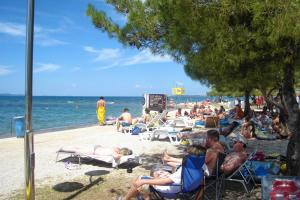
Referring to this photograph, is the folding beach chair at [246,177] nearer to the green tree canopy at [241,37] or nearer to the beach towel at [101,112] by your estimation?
the green tree canopy at [241,37]

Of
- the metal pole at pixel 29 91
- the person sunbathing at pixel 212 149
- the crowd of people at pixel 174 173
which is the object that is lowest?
the crowd of people at pixel 174 173

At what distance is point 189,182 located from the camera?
15.8ft

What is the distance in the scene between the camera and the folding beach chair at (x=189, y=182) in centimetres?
482

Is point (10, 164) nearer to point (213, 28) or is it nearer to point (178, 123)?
point (213, 28)

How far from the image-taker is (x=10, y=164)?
8.53 metres

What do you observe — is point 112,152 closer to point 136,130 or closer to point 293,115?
point 293,115

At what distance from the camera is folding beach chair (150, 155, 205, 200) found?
482cm

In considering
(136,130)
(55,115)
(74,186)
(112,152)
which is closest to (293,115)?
(74,186)

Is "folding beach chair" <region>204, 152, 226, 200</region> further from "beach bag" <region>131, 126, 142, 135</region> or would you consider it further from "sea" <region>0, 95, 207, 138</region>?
"beach bag" <region>131, 126, 142, 135</region>

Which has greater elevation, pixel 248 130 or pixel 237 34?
pixel 237 34

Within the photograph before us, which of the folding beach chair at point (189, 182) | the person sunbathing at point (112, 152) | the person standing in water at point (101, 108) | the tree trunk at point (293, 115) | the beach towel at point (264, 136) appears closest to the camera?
the folding beach chair at point (189, 182)

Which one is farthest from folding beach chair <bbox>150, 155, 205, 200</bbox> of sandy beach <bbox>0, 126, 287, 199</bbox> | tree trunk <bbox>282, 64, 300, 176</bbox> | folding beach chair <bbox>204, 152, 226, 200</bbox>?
sandy beach <bbox>0, 126, 287, 199</bbox>

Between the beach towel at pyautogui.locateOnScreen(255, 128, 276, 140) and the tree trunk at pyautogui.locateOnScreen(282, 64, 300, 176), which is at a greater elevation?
the tree trunk at pyautogui.locateOnScreen(282, 64, 300, 176)

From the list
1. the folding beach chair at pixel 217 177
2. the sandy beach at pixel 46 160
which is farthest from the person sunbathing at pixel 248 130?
the folding beach chair at pixel 217 177
